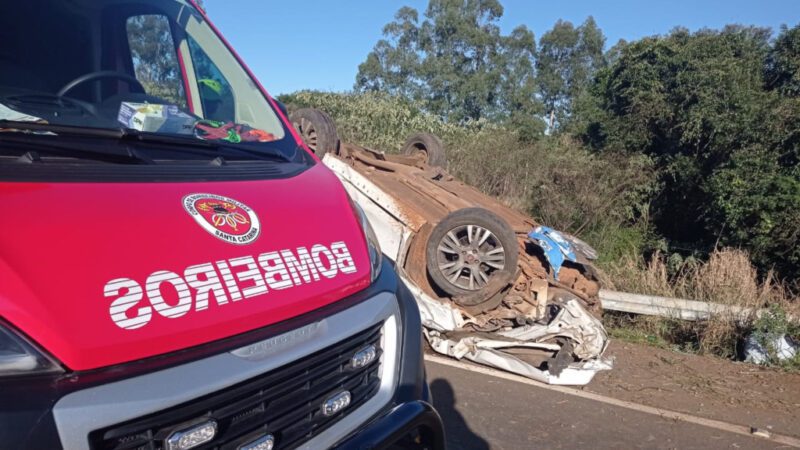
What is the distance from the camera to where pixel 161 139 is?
2256mm

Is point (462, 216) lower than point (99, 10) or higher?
lower

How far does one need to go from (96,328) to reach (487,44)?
37005 millimetres

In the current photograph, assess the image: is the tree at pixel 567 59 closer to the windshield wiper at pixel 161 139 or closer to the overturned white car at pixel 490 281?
the overturned white car at pixel 490 281

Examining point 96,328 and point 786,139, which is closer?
point 96,328

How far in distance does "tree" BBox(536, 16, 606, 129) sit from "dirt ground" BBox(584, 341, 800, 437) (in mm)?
32324

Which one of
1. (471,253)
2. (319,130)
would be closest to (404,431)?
(471,253)

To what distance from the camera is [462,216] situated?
545 centimetres

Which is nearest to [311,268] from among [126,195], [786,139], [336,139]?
[126,195]

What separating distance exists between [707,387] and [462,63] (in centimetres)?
3397

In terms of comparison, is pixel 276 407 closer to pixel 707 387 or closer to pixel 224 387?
pixel 224 387

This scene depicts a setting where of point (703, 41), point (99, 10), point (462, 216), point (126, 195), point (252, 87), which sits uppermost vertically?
point (703, 41)

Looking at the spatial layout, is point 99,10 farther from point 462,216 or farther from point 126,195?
point 462,216

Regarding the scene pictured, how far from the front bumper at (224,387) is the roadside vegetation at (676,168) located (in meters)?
4.62

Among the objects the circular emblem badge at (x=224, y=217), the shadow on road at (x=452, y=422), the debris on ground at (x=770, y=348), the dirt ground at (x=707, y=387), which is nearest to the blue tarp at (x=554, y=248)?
the dirt ground at (x=707, y=387)
